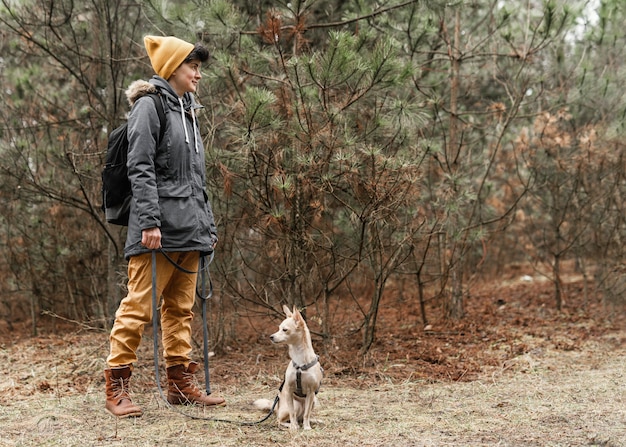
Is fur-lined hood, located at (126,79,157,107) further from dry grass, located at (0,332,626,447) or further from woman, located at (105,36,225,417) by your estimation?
dry grass, located at (0,332,626,447)

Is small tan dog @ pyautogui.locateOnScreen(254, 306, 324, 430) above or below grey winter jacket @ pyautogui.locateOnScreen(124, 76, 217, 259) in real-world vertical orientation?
below

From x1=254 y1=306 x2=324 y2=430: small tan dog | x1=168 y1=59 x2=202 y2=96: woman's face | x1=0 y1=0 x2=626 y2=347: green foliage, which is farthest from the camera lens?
x1=0 y1=0 x2=626 y2=347: green foliage

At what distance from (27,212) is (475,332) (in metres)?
5.74

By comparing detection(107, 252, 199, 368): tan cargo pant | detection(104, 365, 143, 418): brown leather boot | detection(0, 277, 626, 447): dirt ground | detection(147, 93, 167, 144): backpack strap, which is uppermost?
detection(147, 93, 167, 144): backpack strap

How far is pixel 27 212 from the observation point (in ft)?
26.6

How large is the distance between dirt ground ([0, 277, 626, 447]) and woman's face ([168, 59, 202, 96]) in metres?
2.12

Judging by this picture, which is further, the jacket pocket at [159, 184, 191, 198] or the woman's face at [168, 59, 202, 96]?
the woman's face at [168, 59, 202, 96]

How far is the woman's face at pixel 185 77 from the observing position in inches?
167

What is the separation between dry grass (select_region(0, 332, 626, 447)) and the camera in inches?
143

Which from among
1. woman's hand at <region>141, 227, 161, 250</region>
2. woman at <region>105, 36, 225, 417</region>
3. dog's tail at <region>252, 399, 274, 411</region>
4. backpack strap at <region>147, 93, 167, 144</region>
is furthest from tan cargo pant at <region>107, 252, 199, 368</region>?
backpack strap at <region>147, 93, 167, 144</region>

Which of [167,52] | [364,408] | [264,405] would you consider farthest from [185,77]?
[364,408]

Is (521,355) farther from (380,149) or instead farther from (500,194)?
(500,194)

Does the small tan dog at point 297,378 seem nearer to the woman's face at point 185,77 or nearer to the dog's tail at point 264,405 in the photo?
the dog's tail at point 264,405

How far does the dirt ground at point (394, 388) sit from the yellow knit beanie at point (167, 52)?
2243 millimetres
